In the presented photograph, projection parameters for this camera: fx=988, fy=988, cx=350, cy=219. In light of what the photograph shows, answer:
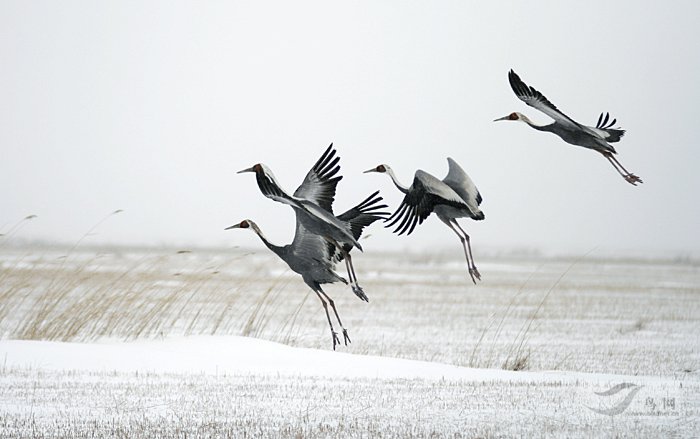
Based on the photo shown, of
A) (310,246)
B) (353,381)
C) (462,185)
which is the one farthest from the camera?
(353,381)

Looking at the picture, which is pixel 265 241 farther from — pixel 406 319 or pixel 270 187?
pixel 406 319

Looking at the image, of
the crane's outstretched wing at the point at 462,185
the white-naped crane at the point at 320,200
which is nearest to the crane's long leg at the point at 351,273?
the white-naped crane at the point at 320,200

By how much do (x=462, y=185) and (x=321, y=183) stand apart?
24.8 inches

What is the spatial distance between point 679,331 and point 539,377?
30.1 ft

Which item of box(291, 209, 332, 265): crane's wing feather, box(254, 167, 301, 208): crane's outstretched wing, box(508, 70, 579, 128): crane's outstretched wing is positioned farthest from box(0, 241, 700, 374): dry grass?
box(508, 70, 579, 128): crane's outstretched wing

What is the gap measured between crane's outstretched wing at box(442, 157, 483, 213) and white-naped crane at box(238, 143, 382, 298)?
16.5 inches

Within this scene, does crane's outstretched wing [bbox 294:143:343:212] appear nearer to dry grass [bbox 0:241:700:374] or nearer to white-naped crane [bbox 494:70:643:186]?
white-naped crane [bbox 494:70:643:186]

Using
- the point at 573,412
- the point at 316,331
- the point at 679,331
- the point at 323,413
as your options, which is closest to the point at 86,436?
the point at 323,413

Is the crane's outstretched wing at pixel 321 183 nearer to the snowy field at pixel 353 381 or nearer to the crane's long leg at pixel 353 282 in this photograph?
the crane's long leg at pixel 353 282

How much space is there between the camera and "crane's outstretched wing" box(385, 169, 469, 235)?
11.4ft

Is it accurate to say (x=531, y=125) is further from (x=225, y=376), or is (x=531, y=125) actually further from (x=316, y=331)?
(x=316, y=331)

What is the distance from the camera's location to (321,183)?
4.03 metres

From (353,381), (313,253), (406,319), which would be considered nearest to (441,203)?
(313,253)

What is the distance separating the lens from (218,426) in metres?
8.64
